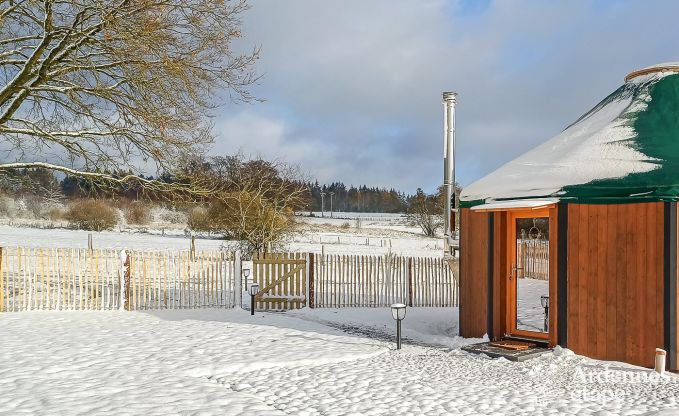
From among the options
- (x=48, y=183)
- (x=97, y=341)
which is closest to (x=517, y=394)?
(x=97, y=341)

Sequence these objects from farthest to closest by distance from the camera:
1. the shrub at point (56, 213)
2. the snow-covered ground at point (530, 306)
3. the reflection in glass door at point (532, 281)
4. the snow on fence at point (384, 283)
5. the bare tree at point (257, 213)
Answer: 1. the shrub at point (56, 213)
2. the bare tree at point (257, 213)
3. the snow on fence at point (384, 283)
4. the snow-covered ground at point (530, 306)
5. the reflection in glass door at point (532, 281)

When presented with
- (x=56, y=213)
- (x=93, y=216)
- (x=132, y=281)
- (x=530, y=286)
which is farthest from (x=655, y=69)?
(x=56, y=213)

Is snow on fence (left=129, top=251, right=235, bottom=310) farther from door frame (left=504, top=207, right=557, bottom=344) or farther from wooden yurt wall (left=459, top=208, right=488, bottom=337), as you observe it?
door frame (left=504, top=207, right=557, bottom=344)

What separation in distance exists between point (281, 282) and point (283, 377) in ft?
22.5

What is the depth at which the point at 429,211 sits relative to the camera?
46.0 meters

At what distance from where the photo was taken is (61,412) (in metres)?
5.23

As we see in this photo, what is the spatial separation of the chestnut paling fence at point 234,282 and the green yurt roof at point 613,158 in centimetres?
382

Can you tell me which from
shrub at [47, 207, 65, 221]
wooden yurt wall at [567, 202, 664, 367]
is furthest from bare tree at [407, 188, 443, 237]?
wooden yurt wall at [567, 202, 664, 367]

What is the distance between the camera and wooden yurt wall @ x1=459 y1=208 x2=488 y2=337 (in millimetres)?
9297

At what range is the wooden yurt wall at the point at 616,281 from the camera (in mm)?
7230

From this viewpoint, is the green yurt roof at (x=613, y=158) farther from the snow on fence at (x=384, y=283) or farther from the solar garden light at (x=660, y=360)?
the snow on fence at (x=384, y=283)

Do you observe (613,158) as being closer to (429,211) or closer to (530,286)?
(530,286)

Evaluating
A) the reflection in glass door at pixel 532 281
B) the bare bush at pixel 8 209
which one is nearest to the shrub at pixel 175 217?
the bare bush at pixel 8 209

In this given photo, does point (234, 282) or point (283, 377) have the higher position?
point (234, 282)
